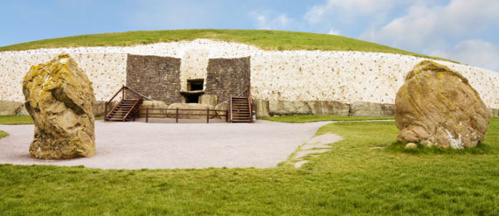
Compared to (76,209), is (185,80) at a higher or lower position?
higher

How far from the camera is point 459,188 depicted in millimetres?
5355

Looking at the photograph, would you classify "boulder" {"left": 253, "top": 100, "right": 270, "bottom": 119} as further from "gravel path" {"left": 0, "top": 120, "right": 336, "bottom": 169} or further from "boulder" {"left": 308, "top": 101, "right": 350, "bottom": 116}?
"gravel path" {"left": 0, "top": 120, "right": 336, "bottom": 169}

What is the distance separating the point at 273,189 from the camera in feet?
19.8

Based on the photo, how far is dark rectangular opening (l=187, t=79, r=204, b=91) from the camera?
102 ft

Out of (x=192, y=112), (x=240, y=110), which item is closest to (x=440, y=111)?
(x=240, y=110)

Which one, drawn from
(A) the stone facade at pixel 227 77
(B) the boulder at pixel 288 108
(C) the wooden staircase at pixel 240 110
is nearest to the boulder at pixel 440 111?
(C) the wooden staircase at pixel 240 110

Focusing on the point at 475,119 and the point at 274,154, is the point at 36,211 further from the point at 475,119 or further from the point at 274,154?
the point at 475,119

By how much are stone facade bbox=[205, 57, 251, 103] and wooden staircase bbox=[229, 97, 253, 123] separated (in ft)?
7.84

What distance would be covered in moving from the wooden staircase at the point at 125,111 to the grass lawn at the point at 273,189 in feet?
52.7

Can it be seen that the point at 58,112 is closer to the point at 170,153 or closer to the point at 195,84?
the point at 170,153

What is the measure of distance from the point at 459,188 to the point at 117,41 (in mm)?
35293

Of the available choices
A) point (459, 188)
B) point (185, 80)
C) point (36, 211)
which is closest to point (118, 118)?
point (185, 80)

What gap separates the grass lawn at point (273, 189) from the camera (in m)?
5.02

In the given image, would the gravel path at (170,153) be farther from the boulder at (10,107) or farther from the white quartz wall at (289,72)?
the boulder at (10,107)
